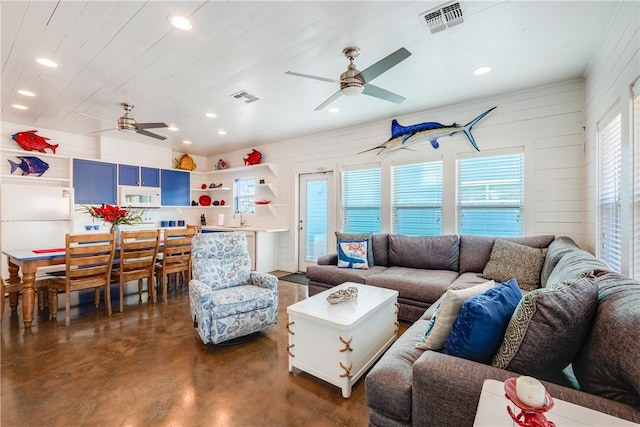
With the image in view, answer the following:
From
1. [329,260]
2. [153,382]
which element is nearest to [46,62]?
[153,382]

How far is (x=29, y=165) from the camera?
186 inches

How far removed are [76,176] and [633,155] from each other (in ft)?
23.0

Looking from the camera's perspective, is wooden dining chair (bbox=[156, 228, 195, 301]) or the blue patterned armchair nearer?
the blue patterned armchair

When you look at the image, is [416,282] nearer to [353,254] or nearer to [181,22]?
[353,254]

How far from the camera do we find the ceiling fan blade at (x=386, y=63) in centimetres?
210

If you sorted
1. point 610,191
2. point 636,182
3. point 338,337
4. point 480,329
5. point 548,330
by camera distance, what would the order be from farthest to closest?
point 610,191 → point 338,337 → point 636,182 → point 480,329 → point 548,330

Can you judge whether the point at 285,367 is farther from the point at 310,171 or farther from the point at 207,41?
the point at 310,171

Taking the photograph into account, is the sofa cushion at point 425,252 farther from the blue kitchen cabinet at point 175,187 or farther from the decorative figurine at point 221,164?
the blue kitchen cabinet at point 175,187

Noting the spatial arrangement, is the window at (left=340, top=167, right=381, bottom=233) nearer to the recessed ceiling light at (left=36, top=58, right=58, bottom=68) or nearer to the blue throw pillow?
the blue throw pillow

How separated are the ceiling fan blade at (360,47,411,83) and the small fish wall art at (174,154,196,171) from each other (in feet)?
18.1

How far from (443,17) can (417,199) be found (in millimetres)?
2591

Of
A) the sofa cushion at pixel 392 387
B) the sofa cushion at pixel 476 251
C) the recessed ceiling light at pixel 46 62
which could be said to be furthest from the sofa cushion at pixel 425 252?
the recessed ceiling light at pixel 46 62

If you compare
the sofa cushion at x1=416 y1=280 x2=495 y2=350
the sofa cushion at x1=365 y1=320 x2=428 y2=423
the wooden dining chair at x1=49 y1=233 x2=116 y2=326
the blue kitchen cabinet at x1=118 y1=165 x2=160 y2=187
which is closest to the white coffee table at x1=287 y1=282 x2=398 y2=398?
the sofa cushion at x1=365 y1=320 x2=428 y2=423

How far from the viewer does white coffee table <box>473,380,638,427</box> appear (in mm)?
838
